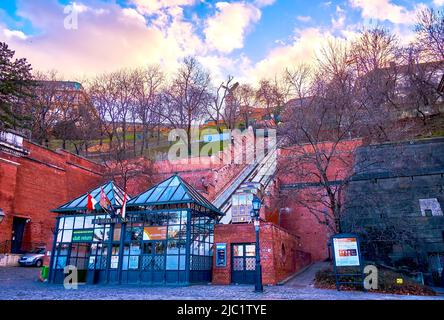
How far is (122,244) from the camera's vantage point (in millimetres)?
19719

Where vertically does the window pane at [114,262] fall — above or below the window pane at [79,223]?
below

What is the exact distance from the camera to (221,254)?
20.2 meters

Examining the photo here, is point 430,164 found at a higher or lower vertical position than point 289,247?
higher

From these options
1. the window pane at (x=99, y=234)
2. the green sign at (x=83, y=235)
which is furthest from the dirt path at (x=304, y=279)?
the green sign at (x=83, y=235)

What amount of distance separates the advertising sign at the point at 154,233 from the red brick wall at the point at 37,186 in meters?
11.1

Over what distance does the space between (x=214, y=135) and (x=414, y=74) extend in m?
27.5

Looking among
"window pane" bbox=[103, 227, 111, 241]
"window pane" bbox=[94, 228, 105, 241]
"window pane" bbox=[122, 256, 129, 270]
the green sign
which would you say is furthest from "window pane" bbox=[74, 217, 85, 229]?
"window pane" bbox=[122, 256, 129, 270]

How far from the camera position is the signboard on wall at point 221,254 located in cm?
2001

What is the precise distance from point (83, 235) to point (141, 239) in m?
4.20

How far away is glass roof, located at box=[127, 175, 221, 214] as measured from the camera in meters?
19.3

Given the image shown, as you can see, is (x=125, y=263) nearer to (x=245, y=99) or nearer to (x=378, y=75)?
(x=378, y=75)

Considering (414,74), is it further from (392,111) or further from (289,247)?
(289,247)

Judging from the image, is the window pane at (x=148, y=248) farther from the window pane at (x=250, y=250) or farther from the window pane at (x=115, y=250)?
the window pane at (x=250, y=250)

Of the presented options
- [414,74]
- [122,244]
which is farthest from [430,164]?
[122,244]
